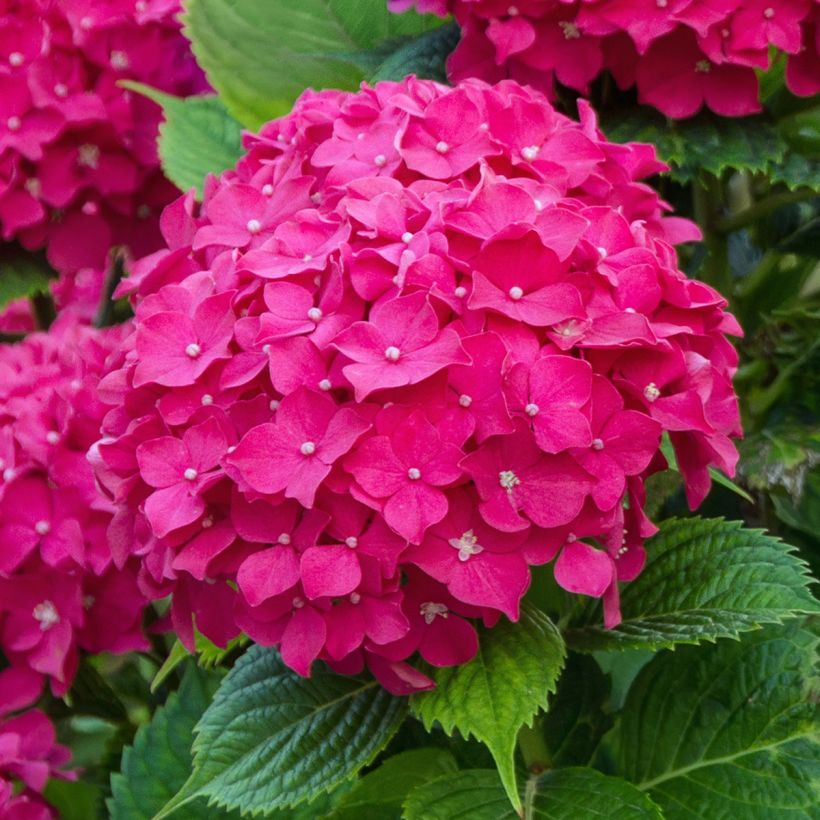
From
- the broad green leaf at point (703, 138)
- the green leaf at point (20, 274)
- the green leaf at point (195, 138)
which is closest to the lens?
the broad green leaf at point (703, 138)

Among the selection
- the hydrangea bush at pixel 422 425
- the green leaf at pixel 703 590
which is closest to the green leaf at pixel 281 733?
the hydrangea bush at pixel 422 425

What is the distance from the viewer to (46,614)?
33.3 inches

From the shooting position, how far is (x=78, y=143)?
1.03 metres

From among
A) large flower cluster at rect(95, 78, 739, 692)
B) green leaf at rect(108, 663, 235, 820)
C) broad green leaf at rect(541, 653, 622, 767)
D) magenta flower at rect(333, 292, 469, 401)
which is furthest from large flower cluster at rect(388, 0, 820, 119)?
green leaf at rect(108, 663, 235, 820)

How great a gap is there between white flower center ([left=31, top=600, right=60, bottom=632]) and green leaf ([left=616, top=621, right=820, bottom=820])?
16.1 inches

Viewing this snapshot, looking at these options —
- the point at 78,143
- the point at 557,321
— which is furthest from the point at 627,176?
the point at 78,143

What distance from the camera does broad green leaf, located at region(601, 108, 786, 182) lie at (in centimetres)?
81

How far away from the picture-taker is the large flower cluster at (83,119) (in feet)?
3.24

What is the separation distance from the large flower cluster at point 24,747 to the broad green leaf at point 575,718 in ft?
1.20

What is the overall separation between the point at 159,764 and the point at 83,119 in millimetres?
519

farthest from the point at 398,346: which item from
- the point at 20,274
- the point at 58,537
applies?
the point at 20,274

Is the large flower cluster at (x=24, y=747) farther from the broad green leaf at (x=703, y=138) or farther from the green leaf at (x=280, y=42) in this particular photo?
the broad green leaf at (x=703, y=138)

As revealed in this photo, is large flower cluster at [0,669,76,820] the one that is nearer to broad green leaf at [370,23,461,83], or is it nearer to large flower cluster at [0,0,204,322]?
large flower cluster at [0,0,204,322]

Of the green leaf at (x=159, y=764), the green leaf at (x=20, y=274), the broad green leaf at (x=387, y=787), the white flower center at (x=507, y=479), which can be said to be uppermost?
the white flower center at (x=507, y=479)
